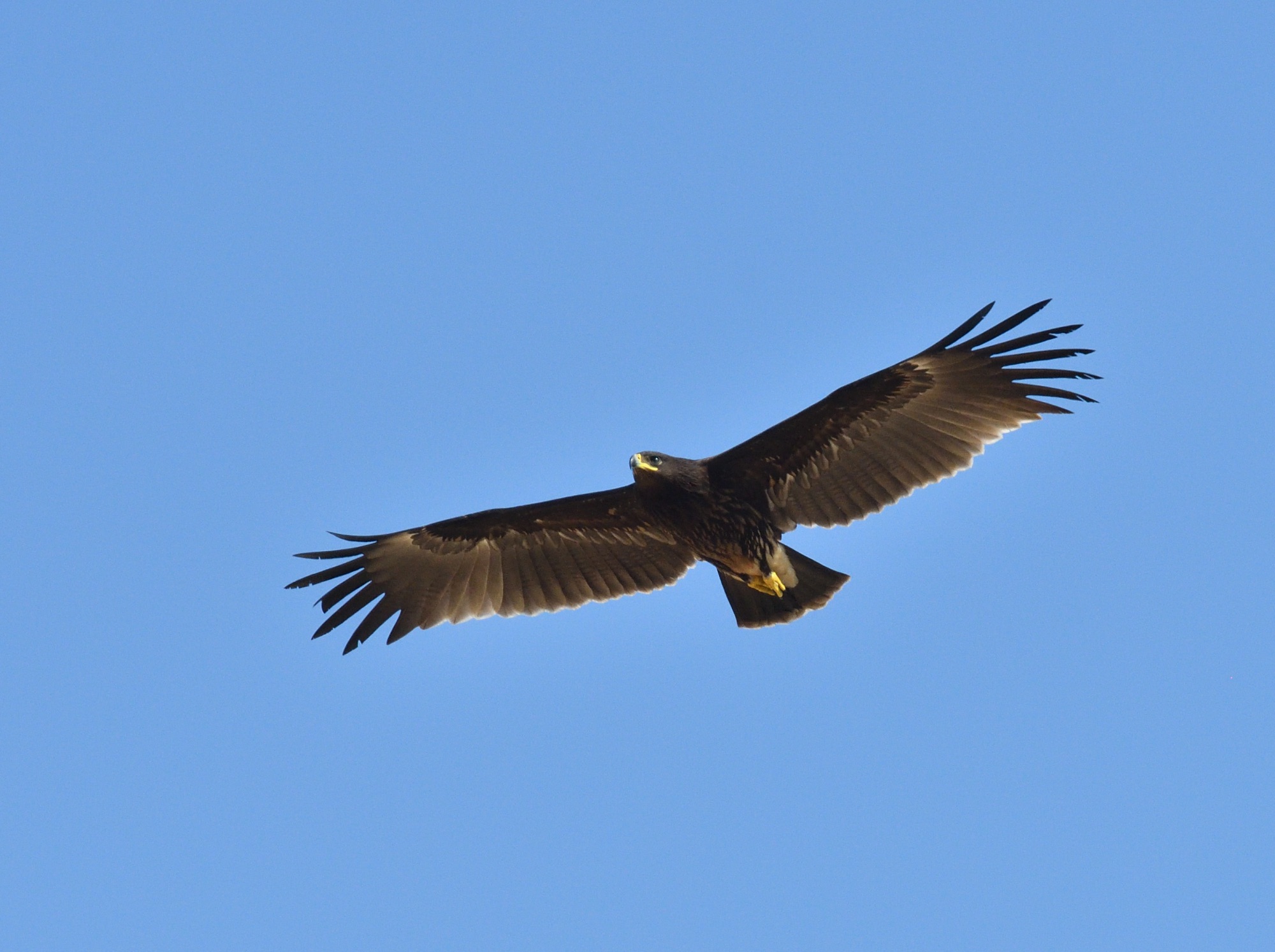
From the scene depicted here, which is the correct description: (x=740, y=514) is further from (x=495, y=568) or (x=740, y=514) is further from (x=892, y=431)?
(x=495, y=568)

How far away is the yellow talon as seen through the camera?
13703 millimetres

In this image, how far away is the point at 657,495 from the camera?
1328 centimetres

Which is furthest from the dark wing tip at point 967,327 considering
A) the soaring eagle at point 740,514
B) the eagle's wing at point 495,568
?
the eagle's wing at point 495,568

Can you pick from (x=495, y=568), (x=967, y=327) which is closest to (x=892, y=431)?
(x=967, y=327)

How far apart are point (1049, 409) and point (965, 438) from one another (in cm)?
74

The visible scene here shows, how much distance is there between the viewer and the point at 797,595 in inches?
547

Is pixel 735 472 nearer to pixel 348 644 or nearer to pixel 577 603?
pixel 577 603

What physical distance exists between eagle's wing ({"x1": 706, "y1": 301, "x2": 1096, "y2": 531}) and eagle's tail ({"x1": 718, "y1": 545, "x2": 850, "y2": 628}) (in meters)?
0.41

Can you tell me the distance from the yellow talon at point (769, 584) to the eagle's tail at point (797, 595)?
0.17ft

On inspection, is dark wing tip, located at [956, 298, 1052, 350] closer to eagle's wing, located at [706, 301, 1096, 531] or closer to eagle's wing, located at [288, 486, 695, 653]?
eagle's wing, located at [706, 301, 1096, 531]

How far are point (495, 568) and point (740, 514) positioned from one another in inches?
106

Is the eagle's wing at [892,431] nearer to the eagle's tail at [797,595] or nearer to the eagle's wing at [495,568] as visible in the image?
the eagle's tail at [797,595]

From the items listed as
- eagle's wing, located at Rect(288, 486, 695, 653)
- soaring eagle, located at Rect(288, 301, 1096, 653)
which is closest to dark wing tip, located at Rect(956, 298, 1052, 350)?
soaring eagle, located at Rect(288, 301, 1096, 653)

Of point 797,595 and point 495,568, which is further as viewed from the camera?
point 495,568
